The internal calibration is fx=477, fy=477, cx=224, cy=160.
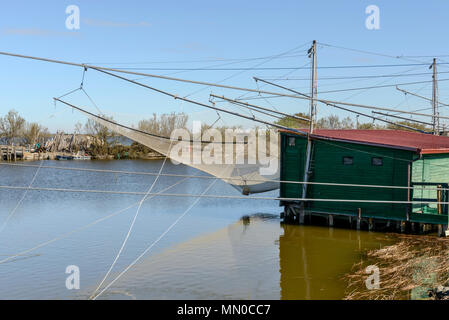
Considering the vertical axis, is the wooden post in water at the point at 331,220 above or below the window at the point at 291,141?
below

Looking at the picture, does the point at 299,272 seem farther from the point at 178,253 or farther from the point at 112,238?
the point at 112,238

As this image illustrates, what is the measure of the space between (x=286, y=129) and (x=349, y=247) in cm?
596

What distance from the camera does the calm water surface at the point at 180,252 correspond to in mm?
12695

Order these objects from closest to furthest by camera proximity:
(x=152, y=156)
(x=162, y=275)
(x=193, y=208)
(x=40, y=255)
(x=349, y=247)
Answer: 1. (x=162, y=275)
2. (x=40, y=255)
3. (x=349, y=247)
4. (x=193, y=208)
5. (x=152, y=156)

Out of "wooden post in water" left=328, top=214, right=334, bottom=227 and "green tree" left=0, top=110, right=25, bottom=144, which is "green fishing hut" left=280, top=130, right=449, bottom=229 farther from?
"green tree" left=0, top=110, right=25, bottom=144

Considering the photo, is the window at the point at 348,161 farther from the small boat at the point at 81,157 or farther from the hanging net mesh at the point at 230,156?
the small boat at the point at 81,157

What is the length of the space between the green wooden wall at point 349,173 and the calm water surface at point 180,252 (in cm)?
108

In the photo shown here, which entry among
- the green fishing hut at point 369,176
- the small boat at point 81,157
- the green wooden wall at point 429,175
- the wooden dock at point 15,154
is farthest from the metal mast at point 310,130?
the small boat at point 81,157

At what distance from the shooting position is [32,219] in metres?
21.9

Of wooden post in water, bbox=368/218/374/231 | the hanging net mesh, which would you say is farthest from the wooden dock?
wooden post in water, bbox=368/218/374/231

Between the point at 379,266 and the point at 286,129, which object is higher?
the point at 286,129

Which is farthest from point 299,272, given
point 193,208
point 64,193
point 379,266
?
point 64,193
